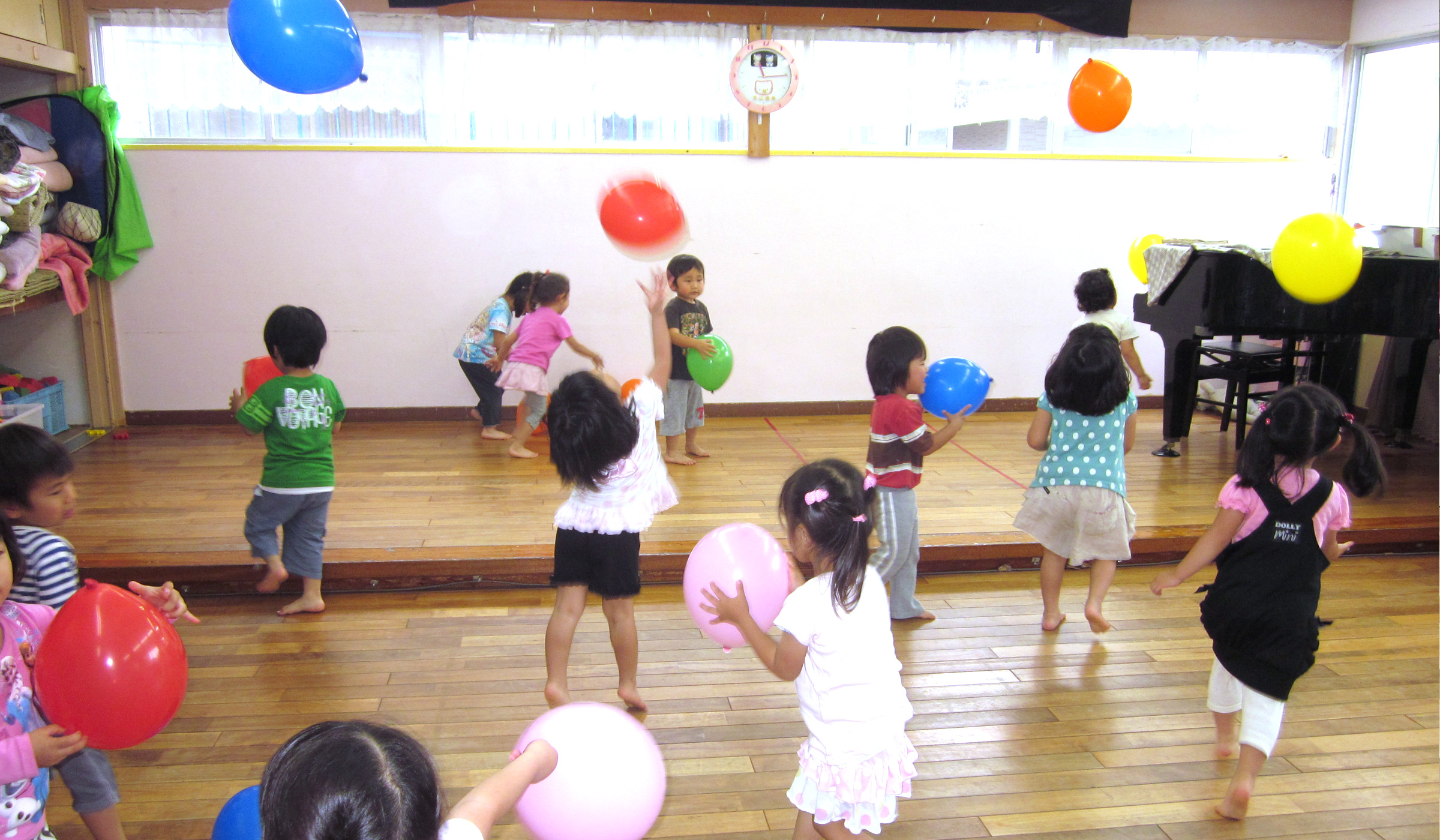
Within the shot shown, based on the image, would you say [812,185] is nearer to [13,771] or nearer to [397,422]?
[397,422]

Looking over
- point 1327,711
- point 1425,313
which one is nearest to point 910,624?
point 1327,711

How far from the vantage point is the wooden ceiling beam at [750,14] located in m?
5.34

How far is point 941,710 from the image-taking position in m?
2.65

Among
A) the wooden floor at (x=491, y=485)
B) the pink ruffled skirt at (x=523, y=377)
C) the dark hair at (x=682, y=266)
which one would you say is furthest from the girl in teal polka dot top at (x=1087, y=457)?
the pink ruffled skirt at (x=523, y=377)

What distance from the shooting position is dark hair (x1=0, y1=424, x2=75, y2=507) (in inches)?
68.6

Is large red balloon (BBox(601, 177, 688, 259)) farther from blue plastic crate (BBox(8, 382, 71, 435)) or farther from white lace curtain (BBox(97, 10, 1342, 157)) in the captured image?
blue plastic crate (BBox(8, 382, 71, 435))

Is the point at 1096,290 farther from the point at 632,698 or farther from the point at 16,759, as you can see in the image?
the point at 16,759

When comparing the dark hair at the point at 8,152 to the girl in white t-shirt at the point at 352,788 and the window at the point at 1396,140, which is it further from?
the window at the point at 1396,140

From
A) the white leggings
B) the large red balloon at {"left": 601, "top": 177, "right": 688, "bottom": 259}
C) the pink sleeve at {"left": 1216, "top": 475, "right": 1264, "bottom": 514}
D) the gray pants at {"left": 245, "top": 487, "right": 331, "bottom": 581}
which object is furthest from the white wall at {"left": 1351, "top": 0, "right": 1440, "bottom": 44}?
the gray pants at {"left": 245, "top": 487, "right": 331, "bottom": 581}

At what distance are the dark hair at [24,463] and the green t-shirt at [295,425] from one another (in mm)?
1146

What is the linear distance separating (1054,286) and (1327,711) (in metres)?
3.88

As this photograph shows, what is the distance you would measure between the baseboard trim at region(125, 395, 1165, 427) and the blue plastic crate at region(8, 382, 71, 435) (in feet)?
1.22

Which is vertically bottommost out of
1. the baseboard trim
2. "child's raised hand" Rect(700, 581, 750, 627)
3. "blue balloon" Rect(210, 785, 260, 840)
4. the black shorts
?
the baseboard trim

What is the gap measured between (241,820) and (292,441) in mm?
1721
